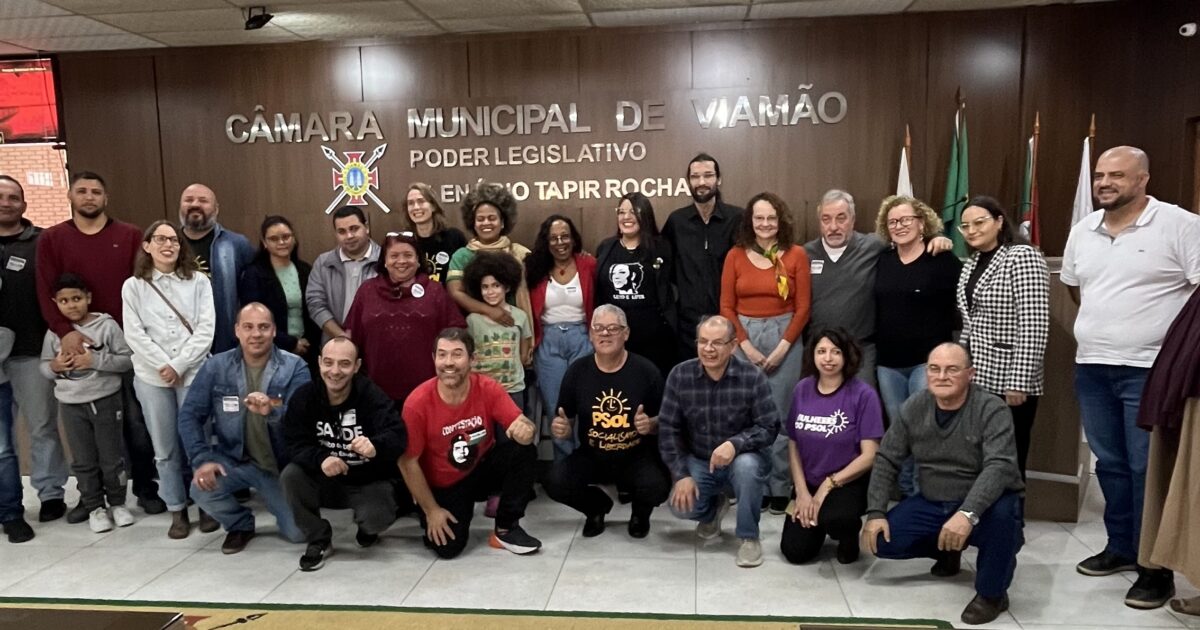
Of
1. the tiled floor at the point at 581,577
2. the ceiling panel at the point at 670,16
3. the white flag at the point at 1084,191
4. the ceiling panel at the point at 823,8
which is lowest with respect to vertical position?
the tiled floor at the point at 581,577

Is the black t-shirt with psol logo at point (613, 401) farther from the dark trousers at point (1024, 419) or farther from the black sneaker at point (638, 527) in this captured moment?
the dark trousers at point (1024, 419)

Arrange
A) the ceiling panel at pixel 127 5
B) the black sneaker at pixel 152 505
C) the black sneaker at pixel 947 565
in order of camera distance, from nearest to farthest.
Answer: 1. the black sneaker at pixel 947 565
2. the black sneaker at pixel 152 505
3. the ceiling panel at pixel 127 5

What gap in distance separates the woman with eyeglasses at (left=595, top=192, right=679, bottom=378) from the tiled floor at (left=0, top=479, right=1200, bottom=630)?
3.21 ft

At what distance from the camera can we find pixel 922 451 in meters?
3.04

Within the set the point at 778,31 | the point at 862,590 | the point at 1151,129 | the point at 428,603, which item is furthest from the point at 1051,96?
the point at 428,603

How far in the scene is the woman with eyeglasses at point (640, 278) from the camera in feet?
13.5

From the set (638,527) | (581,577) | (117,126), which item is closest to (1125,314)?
(638,527)

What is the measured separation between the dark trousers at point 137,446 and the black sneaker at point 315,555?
4.27 ft

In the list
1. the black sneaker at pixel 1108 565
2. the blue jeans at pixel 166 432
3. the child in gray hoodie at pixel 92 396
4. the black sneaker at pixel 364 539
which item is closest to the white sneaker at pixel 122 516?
the child in gray hoodie at pixel 92 396

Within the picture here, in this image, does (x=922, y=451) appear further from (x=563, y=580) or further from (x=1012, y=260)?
(x=563, y=580)

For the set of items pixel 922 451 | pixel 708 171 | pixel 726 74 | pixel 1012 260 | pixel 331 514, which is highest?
pixel 726 74

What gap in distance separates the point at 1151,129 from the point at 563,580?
5241 mm

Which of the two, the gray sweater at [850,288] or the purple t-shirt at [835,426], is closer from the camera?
the purple t-shirt at [835,426]

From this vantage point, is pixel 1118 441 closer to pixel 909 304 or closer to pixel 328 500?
pixel 909 304
